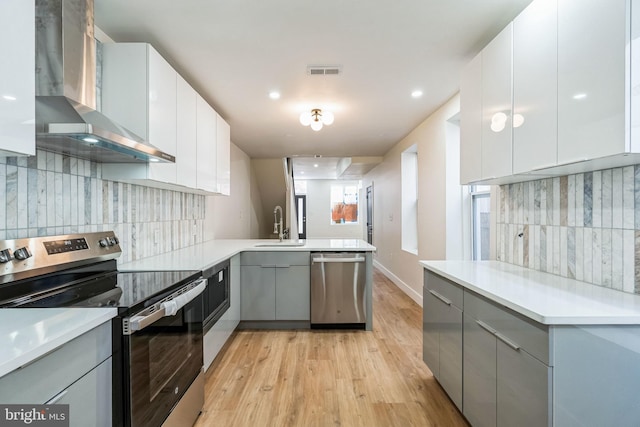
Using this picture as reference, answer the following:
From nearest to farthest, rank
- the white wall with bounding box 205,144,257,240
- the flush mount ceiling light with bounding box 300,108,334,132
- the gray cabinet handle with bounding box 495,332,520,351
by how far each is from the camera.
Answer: the gray cabinet handle with bounding box 495,332,520,351, the flush mount ceiling light with bounding box 300,108,334,132, the white wall with bounding box 205,144,257,240

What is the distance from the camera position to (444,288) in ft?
6.39

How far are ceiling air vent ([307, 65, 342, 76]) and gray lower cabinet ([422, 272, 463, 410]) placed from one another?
177 centimetres

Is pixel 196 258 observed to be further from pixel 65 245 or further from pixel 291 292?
pixel 291 292

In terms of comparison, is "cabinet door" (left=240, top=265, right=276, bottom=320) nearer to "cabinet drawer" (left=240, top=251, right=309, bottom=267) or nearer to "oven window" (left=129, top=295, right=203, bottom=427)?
"cabinet drawer" (left=240, top=251, right=309, bottom=267)

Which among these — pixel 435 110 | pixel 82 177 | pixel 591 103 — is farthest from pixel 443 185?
pixel 82 177

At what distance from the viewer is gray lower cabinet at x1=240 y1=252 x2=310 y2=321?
3275 mm

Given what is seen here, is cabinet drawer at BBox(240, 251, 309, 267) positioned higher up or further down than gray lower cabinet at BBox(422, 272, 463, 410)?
higher up

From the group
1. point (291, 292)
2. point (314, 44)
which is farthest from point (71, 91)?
point (291, 292)

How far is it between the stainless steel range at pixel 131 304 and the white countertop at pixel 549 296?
1489 millimetres

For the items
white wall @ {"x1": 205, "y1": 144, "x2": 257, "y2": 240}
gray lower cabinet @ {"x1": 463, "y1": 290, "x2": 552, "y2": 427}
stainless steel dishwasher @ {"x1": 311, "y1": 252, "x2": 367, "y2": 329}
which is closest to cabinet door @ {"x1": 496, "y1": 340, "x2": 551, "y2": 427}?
gray lower cabinet @ {"x1": 463, "y1": 290, "x2": 552, "y2": 427}

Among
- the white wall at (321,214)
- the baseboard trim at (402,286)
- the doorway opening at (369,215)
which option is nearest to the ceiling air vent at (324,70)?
the baseboard trim at (402,286)

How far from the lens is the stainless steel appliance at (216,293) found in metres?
2.32

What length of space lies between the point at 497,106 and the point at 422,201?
95.8 inches

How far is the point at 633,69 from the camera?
3.63 ft
